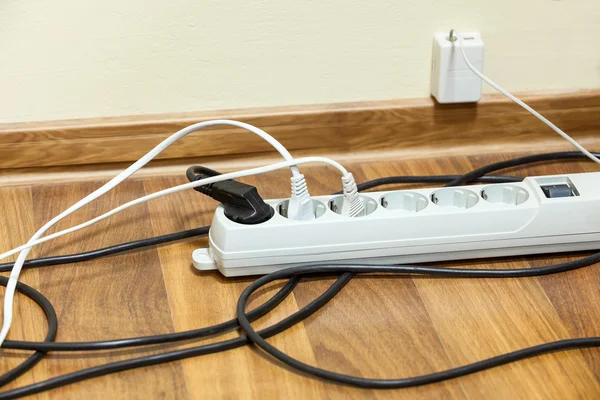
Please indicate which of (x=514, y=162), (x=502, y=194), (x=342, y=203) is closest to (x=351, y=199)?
(x=342, y=203)

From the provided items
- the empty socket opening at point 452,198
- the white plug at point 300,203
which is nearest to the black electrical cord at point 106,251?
the white plug at point 300,203

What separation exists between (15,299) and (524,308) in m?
0.50

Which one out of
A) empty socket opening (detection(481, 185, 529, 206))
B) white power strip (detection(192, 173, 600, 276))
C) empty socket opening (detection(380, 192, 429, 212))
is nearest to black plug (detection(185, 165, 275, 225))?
white power strip (detection(192, 173, 600, 276))

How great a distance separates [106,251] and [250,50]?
0.29 m

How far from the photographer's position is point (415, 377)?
0.70 meters

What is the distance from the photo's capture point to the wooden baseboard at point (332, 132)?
963 millimetres

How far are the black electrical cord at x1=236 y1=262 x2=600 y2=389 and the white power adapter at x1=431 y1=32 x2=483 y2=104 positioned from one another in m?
0.26

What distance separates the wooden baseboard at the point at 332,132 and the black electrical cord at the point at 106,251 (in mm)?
148

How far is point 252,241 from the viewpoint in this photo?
2.63 feet

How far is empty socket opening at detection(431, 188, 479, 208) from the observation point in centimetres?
86

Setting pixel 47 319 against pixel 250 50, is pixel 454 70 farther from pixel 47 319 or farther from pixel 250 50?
pixel 47 319

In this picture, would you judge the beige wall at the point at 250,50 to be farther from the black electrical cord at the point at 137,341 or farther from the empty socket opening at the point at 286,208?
the black electrical cord at the point at 137,341

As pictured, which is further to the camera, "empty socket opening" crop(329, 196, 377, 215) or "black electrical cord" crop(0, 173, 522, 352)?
"empty socket opening" crop(329, 196, 377, 215)

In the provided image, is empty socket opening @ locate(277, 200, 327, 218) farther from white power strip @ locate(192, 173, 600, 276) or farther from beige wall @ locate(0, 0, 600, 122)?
beige wall @ locate(0, 0, 600, 122)
